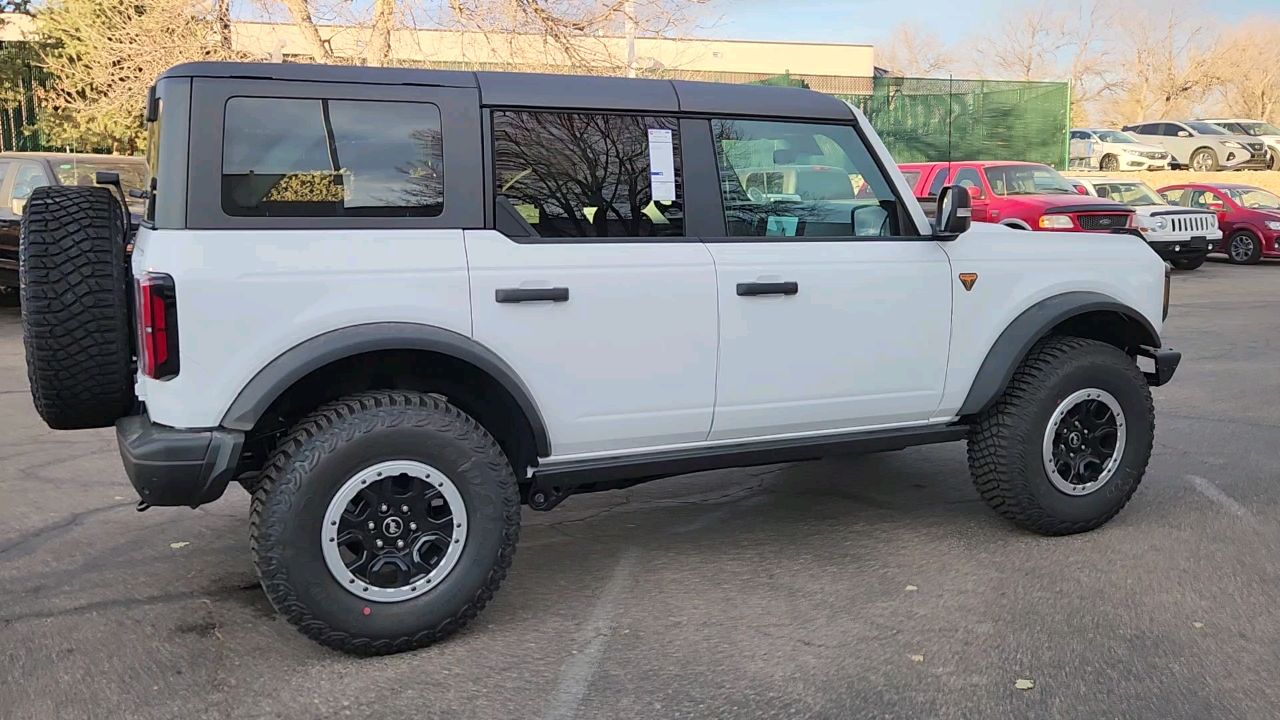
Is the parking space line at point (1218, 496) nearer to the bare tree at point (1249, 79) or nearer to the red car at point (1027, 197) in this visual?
the red car at point (1027, 197)

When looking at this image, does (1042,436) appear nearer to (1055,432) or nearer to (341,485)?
(1055,432)

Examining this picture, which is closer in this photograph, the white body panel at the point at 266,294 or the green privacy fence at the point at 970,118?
the white body panel at the point at 266,294

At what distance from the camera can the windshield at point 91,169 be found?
1146 cm

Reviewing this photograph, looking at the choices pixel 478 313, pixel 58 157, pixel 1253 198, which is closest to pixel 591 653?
pixel 478 313

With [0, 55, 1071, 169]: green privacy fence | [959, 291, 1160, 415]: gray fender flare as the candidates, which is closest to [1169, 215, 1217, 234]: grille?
[0, 55, 1071, 169]: green privacy fence

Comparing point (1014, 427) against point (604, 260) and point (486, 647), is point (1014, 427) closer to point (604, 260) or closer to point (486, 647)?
point (604, 260)

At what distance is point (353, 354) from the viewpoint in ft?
11.5

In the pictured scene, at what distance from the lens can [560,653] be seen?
3.69m

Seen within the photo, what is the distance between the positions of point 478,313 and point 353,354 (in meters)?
0.44

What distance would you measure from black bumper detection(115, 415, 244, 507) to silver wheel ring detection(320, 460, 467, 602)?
0.36 m

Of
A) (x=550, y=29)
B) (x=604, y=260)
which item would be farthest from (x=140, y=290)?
(x=550, y=29)

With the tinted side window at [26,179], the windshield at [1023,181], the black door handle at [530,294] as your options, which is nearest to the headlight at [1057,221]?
the windshield at [1023,181]

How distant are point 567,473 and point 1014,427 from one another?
6.47 feet

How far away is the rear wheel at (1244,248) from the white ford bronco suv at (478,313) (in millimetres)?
17169
